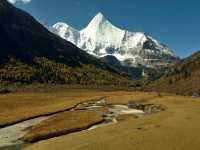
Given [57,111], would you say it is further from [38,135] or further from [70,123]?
[38,135]

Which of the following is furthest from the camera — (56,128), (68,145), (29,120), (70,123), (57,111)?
(57,111)

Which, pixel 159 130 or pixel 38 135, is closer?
pixel 159 130

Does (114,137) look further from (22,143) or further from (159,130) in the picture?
(22,143)

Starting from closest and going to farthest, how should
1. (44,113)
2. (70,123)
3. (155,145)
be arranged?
(155,145)
(70,123)
(44,113)

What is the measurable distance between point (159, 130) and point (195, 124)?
7.52m

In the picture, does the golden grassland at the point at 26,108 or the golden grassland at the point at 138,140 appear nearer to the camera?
the golden grassland at the point at 138,140

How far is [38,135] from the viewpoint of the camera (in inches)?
2063

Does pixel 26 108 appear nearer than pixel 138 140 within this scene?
No

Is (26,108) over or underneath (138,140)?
over

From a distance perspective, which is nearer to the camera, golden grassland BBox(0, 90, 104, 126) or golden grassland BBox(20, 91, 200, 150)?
golden grassland BBox(20, 91, 200, 150)

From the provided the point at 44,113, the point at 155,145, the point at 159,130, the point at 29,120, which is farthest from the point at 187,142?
the point at 44,113

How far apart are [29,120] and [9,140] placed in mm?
25691

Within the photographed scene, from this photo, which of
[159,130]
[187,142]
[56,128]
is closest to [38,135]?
[56,128]

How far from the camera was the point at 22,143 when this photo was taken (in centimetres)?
4891
